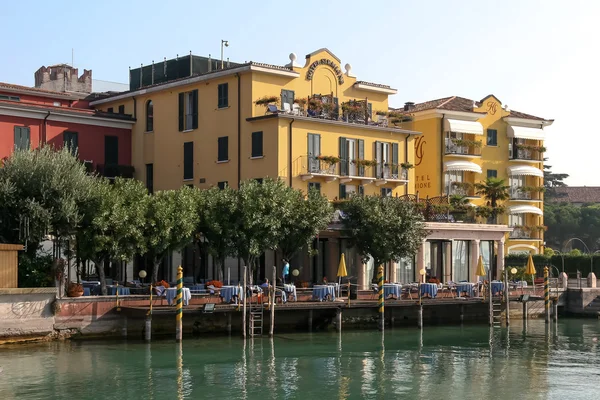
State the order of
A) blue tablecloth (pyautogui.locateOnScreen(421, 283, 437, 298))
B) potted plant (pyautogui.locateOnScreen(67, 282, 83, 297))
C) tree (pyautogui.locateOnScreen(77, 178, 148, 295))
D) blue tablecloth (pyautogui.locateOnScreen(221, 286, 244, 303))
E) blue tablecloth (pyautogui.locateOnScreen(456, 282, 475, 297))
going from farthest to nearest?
blue tablecloth (pyautogui.locateOnScreen(456, 282, 475, 297))
blue tablecloth (pyautogui.locateOnScreen(421, 283, 437, 298))
blue tablecloth (pyautogui.locateOnScreen(221, 286, 244, 303))
tree (pyautogui.locateOnScreen(77, 178, 148, 295))
potted plant (pyautogui.locateOnScreen(67, 282, 83, 297))

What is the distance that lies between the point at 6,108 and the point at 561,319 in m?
35.2

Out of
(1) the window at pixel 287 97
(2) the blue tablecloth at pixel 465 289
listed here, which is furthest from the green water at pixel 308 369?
(1) the window at pixel 287 97

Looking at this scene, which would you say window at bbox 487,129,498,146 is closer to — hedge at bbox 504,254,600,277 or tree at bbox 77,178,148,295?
hedge at bbox 504,254,600,277

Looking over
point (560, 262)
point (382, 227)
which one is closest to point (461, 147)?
point (560, 262)

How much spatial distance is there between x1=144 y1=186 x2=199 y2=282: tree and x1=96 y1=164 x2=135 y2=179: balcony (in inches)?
429

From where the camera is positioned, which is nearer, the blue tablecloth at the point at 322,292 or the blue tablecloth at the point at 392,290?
the blue tablecloth at the point at 322,292

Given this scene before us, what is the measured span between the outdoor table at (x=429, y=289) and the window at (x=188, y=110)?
54.1 feet

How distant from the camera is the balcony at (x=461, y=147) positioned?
231 ft

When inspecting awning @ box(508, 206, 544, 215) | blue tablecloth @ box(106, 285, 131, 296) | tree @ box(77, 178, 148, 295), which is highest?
awning @ box(508, 206, 544, 215)

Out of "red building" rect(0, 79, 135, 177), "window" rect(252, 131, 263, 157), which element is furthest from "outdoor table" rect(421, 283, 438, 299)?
"red building" rect(0, 79, 135, 177)

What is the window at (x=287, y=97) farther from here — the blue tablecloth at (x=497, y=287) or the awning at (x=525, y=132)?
the awning at (x=525, y=132)

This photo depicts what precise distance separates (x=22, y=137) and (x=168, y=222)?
13.2 m

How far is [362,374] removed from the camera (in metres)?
35.5

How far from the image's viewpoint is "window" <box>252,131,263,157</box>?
55031 millimetres
